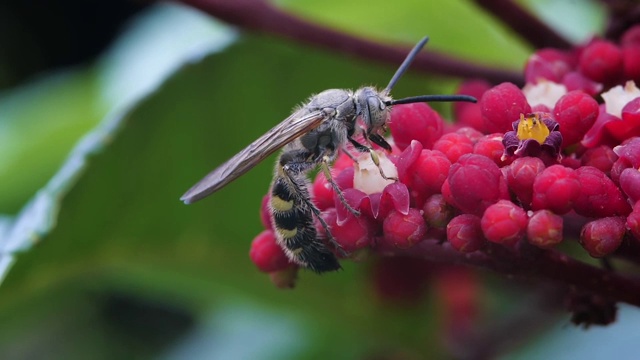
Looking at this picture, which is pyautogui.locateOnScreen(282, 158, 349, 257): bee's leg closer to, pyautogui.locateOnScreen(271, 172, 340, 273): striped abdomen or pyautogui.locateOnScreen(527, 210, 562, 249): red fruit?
pyautogui.locateOnScreen(271, 172, 340, 273): striped abdomen

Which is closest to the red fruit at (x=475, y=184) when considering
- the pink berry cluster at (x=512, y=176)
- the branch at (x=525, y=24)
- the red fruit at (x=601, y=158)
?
the pink berry cluster at (x=512, y=176)

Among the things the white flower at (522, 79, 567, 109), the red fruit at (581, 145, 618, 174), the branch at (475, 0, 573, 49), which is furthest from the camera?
the branch at (475, 0, 573, 49)

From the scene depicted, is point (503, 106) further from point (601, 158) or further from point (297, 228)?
point (297, 228)

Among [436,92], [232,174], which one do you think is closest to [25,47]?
[436,92]

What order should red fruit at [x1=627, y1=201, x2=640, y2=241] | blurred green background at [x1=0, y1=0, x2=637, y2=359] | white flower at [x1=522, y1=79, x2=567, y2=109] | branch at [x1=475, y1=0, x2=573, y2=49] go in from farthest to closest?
blurred green background at [x1=0, y1=0, x2=637, y2=359] → branch at [x1=475, y1=0, x2=573, y2=49] → white flower at [x1=522, y1=79, x2=567, y2=109] → red fruit at [x1=627, y1=201, x2=640, y2=241]

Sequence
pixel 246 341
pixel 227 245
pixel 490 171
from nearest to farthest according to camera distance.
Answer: pixel 490 171 < pixel 227 245 < pixel 246 341

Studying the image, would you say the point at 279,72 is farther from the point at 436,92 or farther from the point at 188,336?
the point at 188,336

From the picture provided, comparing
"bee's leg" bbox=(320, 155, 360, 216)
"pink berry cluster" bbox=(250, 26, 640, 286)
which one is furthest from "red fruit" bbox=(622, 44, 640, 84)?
"bee's leg" bbox=(320, 155, 360, 216)

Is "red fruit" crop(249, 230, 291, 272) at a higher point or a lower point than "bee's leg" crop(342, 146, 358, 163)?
lower
